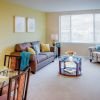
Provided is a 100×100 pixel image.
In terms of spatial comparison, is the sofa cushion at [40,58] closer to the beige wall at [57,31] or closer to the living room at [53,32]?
the living room at [53,32]

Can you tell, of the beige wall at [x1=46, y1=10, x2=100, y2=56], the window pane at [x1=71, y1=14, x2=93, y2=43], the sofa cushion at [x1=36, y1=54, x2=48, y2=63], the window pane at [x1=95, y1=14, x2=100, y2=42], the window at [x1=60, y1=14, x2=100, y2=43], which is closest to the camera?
the sofa cushion at [x1=36, y1=54, x2=48, y2=63]

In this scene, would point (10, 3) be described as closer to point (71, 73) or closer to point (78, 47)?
point (71, 73)

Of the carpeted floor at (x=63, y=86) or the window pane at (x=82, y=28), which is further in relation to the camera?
the window pane at (x=82, y=28)

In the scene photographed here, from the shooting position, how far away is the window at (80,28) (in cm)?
774

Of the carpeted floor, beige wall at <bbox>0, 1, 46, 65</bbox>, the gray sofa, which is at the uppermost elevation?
beige wall at <bbox>0, 1, 46, 65</bbox>

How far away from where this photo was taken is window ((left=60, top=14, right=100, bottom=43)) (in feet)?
25.4

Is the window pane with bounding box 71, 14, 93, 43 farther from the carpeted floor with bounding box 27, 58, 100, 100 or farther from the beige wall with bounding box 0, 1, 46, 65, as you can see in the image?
the carpeted floor with bounding box 27, 58, 100, 100

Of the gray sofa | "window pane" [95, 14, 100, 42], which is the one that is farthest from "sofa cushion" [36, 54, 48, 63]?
"window pane" [95, 14, 100, 42]

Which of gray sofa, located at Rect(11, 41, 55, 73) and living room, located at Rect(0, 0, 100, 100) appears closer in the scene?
living room, located at Rect(0, 0, 100, 100)

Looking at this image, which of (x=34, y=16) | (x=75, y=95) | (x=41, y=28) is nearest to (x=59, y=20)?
(x=41, y=28)

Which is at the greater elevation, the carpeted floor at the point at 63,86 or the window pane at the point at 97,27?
the window pane at the point at 97,27

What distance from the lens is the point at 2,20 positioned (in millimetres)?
5328

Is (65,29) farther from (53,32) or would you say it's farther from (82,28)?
(82,28)

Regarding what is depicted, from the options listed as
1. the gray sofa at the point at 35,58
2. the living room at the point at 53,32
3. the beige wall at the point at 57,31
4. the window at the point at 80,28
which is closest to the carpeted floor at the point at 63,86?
the living room at the point at 53,32
